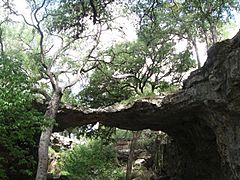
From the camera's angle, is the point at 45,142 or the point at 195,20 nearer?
the point at 45,142

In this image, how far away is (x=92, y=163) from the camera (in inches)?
732

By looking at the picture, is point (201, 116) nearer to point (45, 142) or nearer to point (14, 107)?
point (45, 142)

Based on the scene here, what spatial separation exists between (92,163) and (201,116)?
8145 millimetres

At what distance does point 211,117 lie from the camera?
11641 millimetres

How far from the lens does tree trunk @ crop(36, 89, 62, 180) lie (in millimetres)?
11359

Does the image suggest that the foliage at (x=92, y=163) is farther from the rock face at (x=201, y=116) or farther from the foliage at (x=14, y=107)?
the foliage at (x=14, y=107)

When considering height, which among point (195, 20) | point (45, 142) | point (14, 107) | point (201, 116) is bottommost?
point (45, 142)

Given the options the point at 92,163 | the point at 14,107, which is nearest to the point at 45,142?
the point at 14,107

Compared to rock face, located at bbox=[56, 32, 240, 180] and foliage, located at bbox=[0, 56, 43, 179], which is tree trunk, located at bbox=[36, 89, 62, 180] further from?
foliage, located at bbox=[0, 56, 43, 179]

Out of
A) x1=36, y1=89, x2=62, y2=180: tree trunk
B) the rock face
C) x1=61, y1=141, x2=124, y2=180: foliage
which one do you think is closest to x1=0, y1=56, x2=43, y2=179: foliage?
x1=36, y1=89, x2=62, y2=180: tree trunk

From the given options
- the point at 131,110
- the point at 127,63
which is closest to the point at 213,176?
the point at 131,110

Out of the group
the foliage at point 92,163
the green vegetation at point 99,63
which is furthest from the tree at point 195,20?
the foliage at point 92,163

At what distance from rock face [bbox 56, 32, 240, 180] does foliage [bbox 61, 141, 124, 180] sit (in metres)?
3.56

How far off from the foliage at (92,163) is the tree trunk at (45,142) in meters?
5.73
